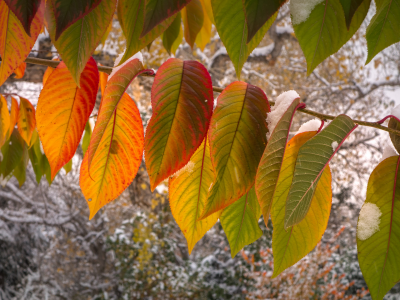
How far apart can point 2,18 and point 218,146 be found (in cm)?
23

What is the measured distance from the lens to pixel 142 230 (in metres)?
3.14

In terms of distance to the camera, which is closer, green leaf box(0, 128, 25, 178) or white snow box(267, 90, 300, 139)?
white snow box(267, 90, 300, 139)

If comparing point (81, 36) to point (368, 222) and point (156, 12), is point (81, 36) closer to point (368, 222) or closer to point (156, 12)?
point (156, 12)

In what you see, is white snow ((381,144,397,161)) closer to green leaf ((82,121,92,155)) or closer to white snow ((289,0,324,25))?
white snow ((289,0,324,25))

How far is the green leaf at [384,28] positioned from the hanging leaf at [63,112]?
25 centimetres

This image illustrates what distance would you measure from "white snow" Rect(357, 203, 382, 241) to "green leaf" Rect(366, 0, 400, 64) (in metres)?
0.15

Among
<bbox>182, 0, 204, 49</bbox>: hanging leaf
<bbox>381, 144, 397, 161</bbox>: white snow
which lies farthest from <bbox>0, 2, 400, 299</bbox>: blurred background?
<bbox>381, 144, 397, 161</bbox>: white snow

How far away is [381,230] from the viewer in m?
0.31

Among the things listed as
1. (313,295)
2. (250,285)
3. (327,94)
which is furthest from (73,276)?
(327,94)

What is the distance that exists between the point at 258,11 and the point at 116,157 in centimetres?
19

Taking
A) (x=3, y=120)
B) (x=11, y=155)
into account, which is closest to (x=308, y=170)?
(x=3, y=120)

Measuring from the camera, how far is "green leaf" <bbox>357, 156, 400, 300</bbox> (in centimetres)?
29

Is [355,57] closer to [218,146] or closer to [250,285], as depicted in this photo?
[250,285]

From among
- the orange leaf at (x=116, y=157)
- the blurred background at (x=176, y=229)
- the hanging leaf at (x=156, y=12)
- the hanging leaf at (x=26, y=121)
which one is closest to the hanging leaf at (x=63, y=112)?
the orange leaf at (x=116, y=157)
